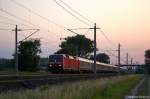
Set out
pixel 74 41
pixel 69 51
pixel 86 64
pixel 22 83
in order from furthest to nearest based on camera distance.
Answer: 1. pixel 74 41
2. pixel 69 51
3. pixel 86 64
4. pixel 22 83

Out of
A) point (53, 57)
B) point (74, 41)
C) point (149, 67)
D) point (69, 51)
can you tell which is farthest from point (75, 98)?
point (149, 67)

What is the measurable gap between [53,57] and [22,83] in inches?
1320

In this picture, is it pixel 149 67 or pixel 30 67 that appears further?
pixel 149 67

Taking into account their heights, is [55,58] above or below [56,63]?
above

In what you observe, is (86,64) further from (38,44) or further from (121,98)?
(121,98)

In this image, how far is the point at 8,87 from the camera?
29.2 m

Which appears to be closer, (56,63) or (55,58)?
(56,63)

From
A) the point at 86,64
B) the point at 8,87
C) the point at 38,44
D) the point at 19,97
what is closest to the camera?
the point at 19,97

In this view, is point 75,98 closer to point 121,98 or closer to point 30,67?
point 121,98

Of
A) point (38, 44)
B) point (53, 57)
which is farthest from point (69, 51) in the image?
point (53, 57)

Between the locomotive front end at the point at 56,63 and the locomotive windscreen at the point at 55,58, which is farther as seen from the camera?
the locomotive windscreen at the point at 55,58

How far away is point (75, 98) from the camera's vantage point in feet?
76.8

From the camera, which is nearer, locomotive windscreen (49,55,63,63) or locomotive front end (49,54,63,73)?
locomotive front end (49,54,63,73)

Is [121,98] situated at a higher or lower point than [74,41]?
lower
